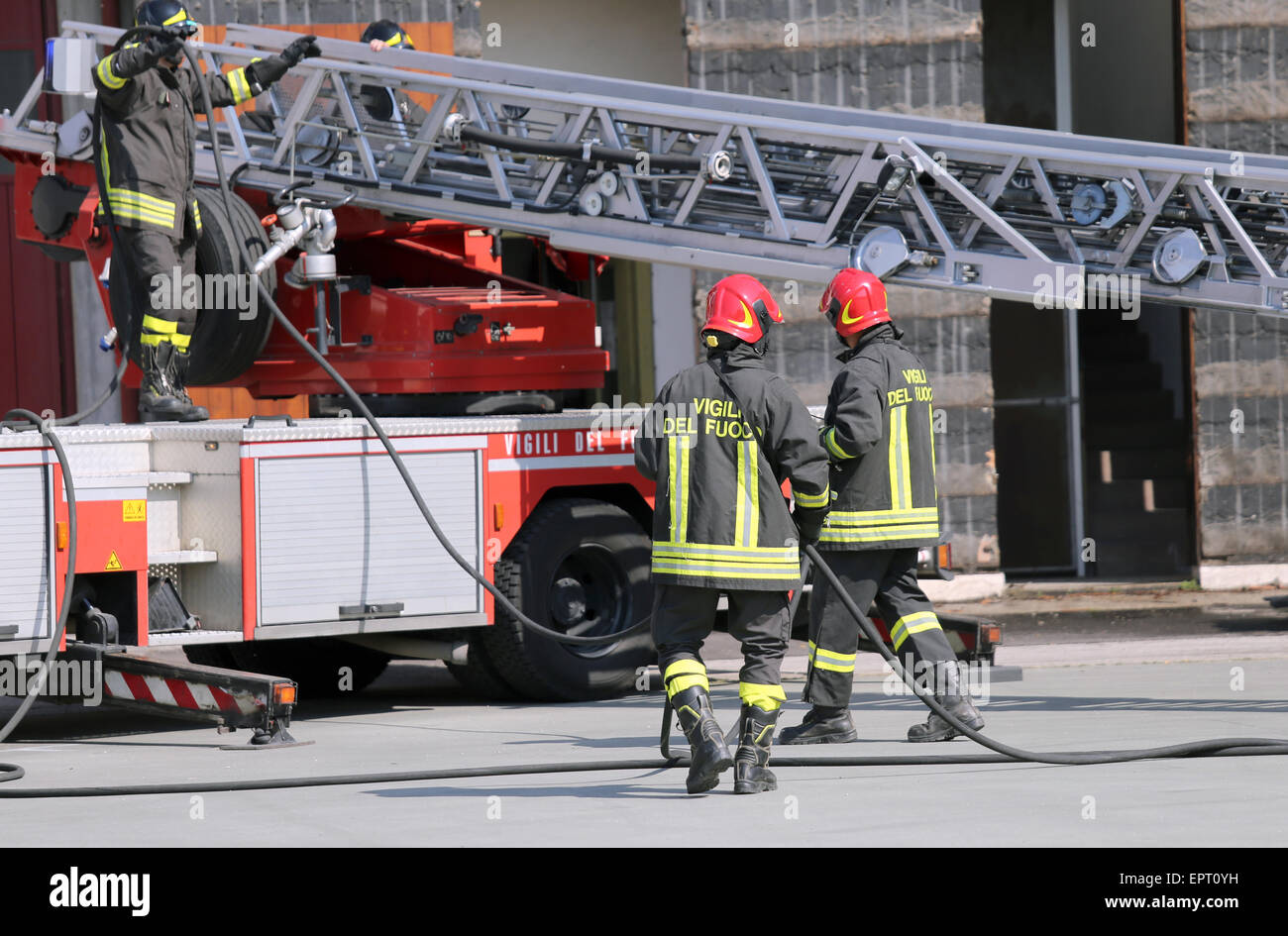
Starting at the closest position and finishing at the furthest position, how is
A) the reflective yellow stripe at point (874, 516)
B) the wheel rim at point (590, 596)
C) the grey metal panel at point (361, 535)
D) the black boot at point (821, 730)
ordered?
1. the reflective yellow stripe at point (874, 516)
2. the black boot at point (821, 730)
3. the grey metal panel at point (361, 535)
4. the wheel rim at point (590, 596)

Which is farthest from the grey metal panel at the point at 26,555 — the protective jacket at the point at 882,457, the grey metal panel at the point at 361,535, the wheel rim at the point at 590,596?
the protective jacket at the point at 882,457

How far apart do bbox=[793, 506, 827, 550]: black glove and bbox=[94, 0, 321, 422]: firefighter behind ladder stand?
3.36 meters

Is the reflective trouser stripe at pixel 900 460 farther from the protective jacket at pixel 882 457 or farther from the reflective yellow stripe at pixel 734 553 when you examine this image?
the reflective yellow stripe at pixel 734 553

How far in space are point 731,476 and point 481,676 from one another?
3.21 m

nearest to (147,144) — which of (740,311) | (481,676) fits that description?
(481,676)

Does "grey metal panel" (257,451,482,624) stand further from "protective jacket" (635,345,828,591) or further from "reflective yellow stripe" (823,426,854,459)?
"protective jacket" (635,345,828,591)

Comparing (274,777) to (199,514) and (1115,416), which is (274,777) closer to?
(199,514)

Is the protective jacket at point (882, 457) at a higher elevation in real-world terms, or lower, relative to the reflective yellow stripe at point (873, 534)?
higher

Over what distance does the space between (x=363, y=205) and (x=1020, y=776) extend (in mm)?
4775

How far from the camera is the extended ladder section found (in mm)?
7719

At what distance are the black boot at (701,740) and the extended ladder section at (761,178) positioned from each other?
301 centimetres

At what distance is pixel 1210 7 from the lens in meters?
12.6

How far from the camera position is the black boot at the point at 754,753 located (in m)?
5.99

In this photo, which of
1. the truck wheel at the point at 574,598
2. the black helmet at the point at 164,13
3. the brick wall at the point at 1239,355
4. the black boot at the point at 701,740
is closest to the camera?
the black boot at the point at 701,740
